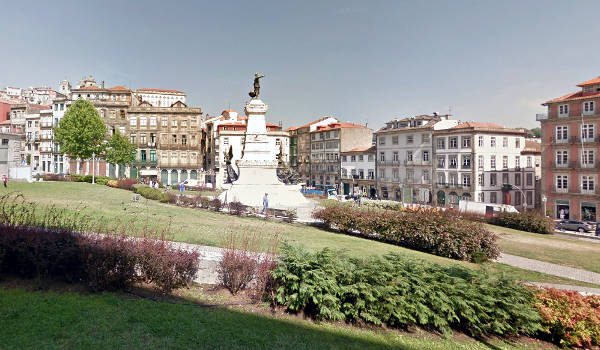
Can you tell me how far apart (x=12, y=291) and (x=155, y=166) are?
60.8 metres

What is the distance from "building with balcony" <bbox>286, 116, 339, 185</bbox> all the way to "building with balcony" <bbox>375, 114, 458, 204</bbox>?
68.9 feet

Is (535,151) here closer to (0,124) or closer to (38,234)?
(38,234)

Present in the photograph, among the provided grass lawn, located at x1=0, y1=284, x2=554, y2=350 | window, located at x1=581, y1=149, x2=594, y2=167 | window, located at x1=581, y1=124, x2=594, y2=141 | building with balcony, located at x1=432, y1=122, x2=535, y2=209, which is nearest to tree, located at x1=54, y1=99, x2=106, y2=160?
grass lawn, located at x1=0, y1=284, x2=554, y2=350

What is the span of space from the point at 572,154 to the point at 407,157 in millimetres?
→ 22759

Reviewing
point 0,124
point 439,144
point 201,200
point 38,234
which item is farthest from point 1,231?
point 0,124

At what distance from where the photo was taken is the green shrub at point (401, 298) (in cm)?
659

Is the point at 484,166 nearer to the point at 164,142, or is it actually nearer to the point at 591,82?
the point at 591,82

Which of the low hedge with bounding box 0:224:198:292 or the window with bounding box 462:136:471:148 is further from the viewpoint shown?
the window with bounding box 462:136:471:148

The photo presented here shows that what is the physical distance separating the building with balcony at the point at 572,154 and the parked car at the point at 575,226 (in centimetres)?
642

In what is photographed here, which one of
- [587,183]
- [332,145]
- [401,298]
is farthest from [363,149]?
[401,298]

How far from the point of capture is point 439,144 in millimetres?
53625

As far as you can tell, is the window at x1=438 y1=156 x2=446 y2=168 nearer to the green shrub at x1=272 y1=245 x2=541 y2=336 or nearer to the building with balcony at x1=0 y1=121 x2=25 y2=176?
the green shrub at x1=272 y1=245 x2=541 y2=336

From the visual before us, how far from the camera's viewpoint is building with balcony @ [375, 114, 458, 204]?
55.2m

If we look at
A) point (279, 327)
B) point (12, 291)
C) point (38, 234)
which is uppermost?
point (38, 234)
